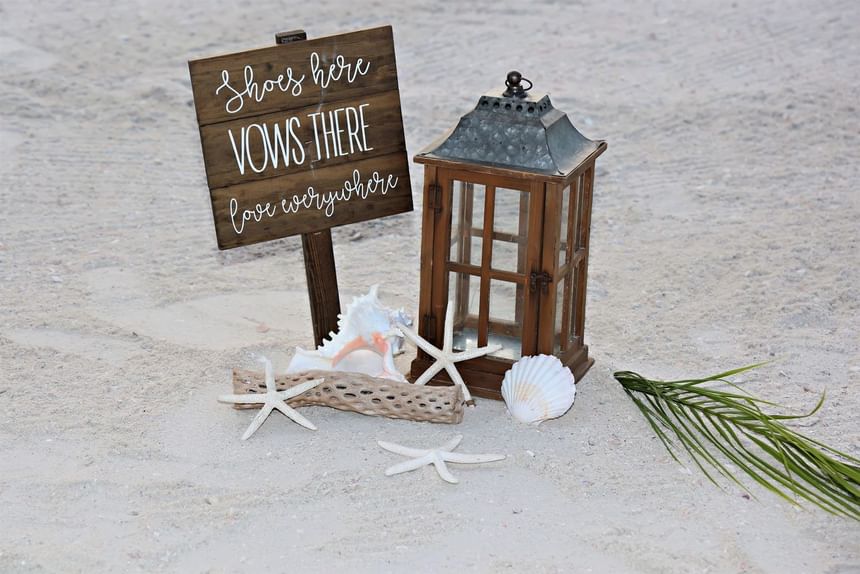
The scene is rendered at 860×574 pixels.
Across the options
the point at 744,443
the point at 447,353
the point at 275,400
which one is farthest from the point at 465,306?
the point at 744,443

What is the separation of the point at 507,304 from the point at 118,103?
4004mm

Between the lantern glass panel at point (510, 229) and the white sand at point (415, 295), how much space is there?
504 mm

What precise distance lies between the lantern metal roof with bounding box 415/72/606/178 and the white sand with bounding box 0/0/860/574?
85 centimetres

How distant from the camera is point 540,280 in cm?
359

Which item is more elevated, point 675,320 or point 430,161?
point 430,161

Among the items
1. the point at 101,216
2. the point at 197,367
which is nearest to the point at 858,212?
the point at 197,367

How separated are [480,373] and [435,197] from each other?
2.08 feet

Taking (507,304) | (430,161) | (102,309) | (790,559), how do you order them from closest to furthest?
(790,559)
(430,161)
(507,304)
(102,309)

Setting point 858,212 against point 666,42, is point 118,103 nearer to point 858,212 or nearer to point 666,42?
point 666,42

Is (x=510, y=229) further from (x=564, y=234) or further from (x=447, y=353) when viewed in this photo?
(x=447, y=353)

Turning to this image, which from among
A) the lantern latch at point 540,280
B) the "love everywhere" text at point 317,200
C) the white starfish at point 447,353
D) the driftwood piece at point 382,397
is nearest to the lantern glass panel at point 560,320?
the lantern latch at point 540,280

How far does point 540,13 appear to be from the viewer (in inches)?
340

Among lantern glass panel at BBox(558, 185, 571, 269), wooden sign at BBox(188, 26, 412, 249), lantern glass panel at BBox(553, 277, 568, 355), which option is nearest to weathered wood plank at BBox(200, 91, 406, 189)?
wooden sign at BBox(188, 26, 412, 249)

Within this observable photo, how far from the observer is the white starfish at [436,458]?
3357 mm
